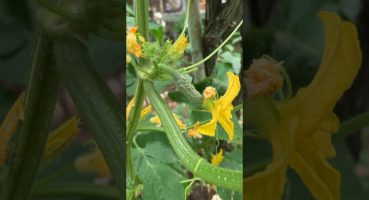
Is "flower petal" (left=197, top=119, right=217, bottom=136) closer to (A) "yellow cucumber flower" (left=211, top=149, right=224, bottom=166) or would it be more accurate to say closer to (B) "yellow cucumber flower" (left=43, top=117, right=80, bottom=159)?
(A) "yellow cucumber flower" (left=211, top=149, right=224, bottom=166)

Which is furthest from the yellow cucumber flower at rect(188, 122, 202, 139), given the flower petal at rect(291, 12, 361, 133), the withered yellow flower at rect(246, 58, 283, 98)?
the flower petal at rect(291, 12, 361, 133)

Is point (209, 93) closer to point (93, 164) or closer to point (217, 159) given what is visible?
point (217, 159)

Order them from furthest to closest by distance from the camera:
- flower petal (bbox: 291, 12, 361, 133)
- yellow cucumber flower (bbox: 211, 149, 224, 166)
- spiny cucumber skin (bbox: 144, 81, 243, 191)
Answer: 1. yellow cucumber flower (bbox: 211, 149, 224, 166)
2. spiny cucumber skin (bbox: 144, 81, 243, 191)
3. flower petal (bbox: 291, 12, 361, 133)

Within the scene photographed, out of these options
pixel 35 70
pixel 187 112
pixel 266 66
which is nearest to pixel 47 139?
pixel 35 70

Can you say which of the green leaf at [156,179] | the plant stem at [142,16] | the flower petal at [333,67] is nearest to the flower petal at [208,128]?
the green leaf at [156,179]

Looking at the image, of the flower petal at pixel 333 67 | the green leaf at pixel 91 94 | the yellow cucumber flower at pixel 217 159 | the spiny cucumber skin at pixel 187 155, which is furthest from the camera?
the yellow cucumber flower at pixel 217 159

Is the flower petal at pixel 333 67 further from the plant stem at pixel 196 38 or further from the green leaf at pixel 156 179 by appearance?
the green leaf at pixel 156 179
